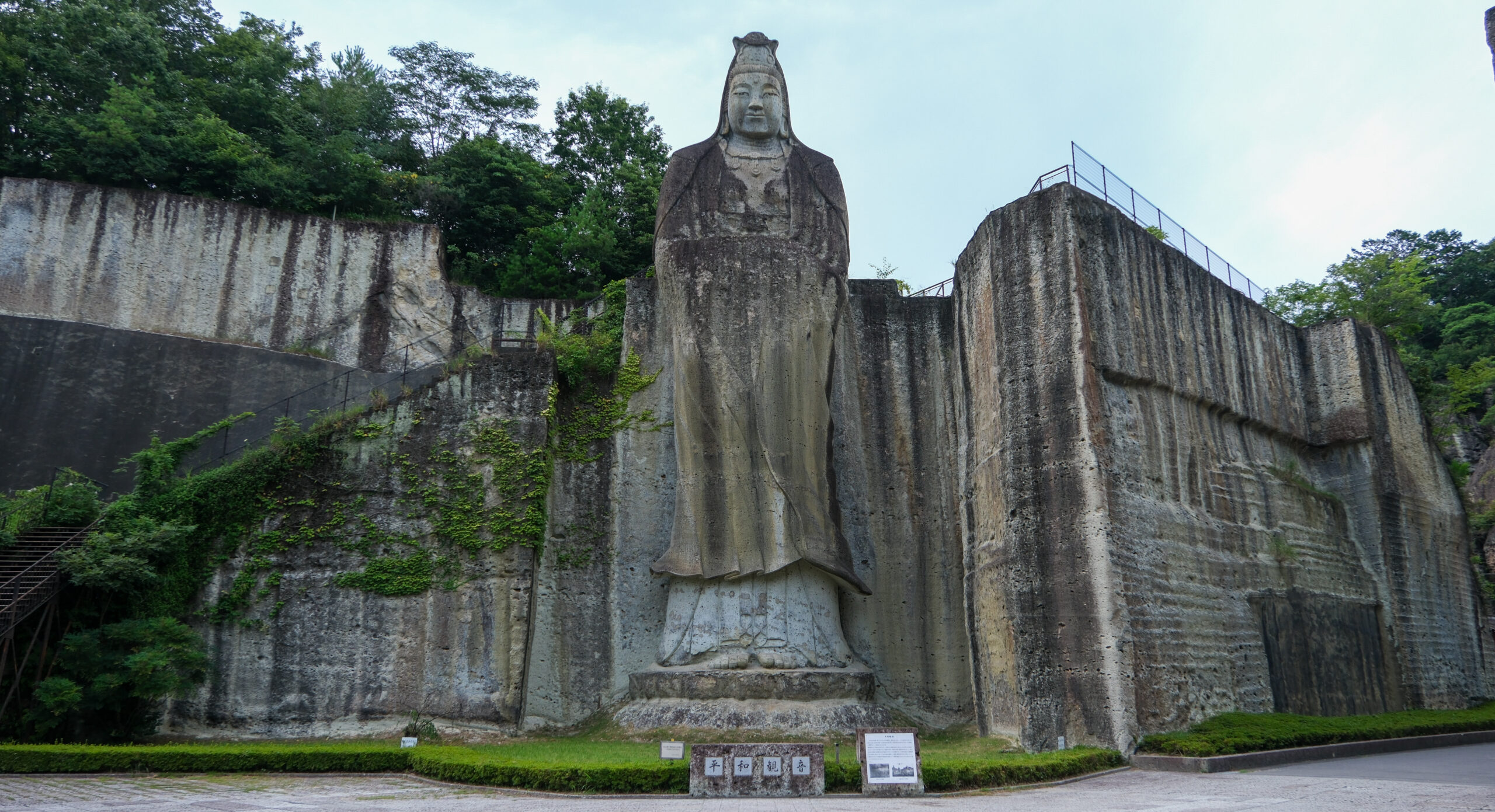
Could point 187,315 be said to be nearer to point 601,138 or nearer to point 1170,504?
point 601,138

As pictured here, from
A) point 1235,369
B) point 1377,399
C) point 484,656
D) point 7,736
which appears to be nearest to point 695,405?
point 484,656

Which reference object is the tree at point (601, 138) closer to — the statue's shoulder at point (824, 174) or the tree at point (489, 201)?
the tree at point (489, 201)

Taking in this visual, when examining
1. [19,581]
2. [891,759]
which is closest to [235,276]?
[19,581]

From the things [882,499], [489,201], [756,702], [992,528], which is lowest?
[756,702]

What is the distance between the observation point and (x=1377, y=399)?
15.5 metres

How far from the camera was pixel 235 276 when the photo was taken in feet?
60.0

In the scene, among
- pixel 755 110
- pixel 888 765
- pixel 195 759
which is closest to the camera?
pixel 888 765

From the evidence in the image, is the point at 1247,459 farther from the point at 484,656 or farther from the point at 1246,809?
the point at 484,656

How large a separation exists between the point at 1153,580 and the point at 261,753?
919 centimetres

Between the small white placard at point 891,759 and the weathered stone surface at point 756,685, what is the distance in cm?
356

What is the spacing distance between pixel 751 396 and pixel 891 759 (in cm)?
573

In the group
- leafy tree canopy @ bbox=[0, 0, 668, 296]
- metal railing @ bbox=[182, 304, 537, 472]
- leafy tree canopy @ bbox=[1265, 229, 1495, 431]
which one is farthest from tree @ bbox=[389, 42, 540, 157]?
leafy tree canopy @ bbox=[1265, 229, 1495, 431]

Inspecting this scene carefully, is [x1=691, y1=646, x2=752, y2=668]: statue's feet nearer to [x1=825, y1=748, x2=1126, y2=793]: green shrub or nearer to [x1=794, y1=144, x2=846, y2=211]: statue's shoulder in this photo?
[x1=825, y1=748, x2=1126, y2=793]: green shrub

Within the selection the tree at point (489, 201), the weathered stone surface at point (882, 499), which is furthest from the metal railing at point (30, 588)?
the tree at point (489, 201)
